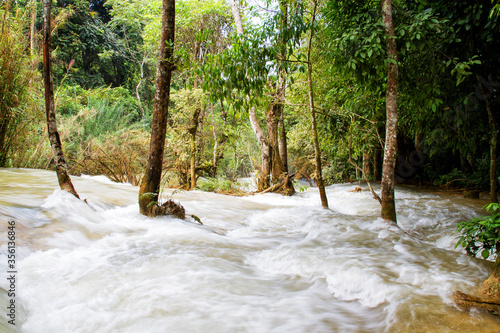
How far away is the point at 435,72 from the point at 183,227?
15.5ft

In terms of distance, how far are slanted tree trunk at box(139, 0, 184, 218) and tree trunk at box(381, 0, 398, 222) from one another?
3203 millimetres

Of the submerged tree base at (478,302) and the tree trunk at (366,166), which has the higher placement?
the tree trunk at (366,166)

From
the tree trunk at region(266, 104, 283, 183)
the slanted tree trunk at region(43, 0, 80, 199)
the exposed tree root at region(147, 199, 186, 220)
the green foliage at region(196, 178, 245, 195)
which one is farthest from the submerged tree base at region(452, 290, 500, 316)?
the green foliage at region(196, 178, 245, 195)

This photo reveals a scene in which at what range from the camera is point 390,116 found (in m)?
4.68

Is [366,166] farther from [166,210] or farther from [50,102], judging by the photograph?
[50,102]

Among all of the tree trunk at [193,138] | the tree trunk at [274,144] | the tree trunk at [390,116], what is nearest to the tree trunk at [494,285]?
the tree trunk at [390,116]

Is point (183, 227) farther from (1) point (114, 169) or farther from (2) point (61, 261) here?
(1) point (114, 169)

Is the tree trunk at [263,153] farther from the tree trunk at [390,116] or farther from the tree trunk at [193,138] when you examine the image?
the tree trunk at [390,116]

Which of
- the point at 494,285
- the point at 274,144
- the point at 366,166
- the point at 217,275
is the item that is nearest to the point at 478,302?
the point at 494,285

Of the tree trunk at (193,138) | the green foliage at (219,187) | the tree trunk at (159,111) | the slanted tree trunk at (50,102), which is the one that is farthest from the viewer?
the tree trunk at (193,138)

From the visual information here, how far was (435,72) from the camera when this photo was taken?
195 inches

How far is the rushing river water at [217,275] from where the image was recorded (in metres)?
2.00

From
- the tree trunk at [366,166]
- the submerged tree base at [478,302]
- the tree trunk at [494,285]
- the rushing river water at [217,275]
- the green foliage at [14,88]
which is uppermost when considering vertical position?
the green foliage at [14,88]

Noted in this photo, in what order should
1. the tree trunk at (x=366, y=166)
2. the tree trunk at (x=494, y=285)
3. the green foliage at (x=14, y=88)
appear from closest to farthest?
the tree trunk at (x=494, y=285), the tree trunk at (x=366, y=166), the green foliage at (x=14, y=88)
